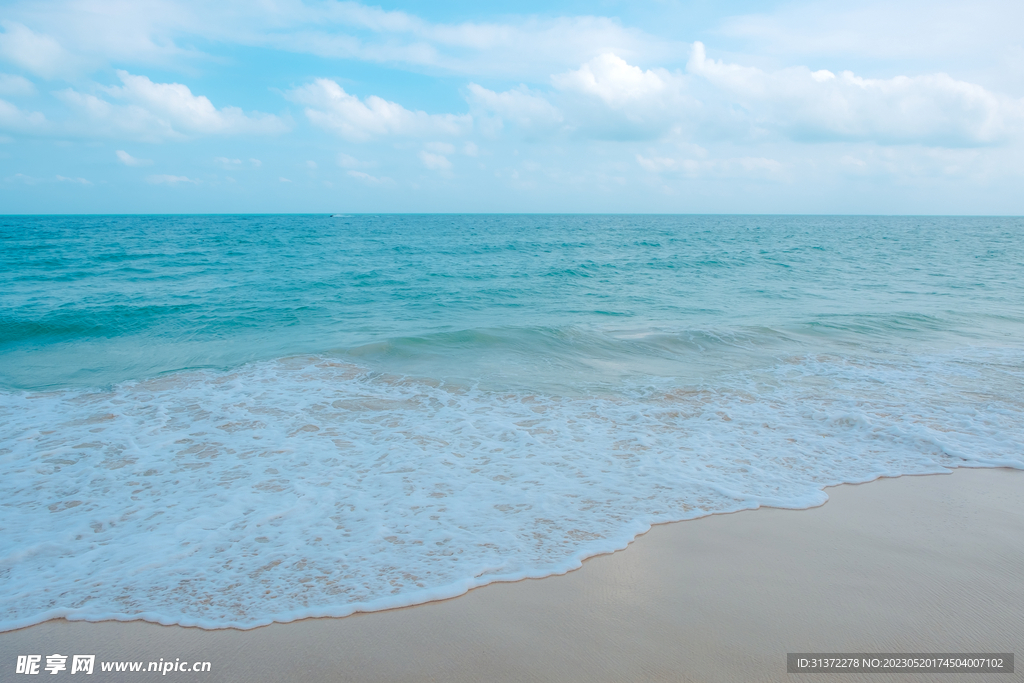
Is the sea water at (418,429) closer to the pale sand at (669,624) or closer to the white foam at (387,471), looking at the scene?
the white foam at (387,471)

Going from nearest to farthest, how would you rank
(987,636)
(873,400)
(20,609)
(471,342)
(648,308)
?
(987,636), (20,609), (873,400), (471,342), (648,308)

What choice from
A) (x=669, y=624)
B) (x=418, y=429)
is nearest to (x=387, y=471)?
(x=418, y=429)

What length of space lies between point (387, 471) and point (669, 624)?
2818 millimetres

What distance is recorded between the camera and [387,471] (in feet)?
15.7

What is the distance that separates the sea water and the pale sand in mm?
182

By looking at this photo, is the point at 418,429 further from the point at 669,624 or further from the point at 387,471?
the point at 669,624

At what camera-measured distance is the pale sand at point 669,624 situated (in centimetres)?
258

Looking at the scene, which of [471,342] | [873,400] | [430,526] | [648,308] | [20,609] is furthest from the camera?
[648,308]

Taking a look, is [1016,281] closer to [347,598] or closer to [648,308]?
[648,308]

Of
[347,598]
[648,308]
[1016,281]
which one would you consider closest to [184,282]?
[648,308]

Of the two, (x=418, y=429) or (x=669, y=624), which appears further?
(x=418, y=429)

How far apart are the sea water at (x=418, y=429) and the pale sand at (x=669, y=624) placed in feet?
0.60

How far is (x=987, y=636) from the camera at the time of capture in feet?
9.02

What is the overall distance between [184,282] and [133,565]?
53.4ft
